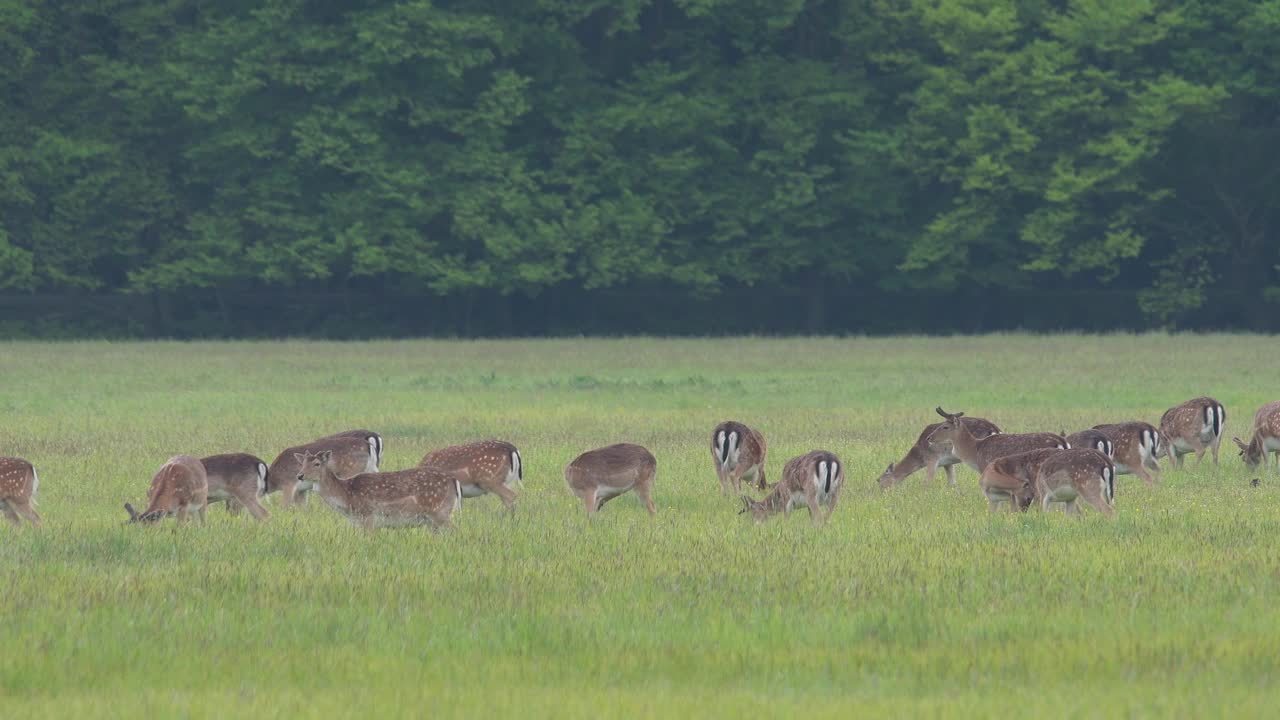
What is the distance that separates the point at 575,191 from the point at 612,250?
237 centimetres

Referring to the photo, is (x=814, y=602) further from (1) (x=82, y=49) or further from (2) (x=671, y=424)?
(1) (x=82, y=49)

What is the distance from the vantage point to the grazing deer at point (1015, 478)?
12773 millimetres

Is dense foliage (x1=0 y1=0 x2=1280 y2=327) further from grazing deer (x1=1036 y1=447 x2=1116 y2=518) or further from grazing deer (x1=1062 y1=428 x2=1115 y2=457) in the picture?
grazing deer (x1=1036 y1=447 x2=1116 y2=518)

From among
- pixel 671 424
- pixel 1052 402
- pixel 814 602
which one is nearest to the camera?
pixel 814 602

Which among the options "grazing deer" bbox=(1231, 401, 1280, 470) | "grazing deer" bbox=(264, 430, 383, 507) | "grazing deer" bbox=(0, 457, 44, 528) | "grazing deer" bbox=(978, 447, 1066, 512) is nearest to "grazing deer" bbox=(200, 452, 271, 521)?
"grazing deer" bbox=(264, 430, 383, 507)

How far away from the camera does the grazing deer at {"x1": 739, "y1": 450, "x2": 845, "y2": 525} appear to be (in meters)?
12.5

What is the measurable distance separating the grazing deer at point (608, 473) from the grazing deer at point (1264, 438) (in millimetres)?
5637

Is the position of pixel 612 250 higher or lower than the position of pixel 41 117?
lower

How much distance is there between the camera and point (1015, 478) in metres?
12.9

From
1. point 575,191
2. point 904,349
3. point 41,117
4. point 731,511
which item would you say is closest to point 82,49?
point 41,117

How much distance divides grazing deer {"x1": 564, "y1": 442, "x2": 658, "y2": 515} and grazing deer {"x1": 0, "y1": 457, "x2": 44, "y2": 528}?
11.3 feet

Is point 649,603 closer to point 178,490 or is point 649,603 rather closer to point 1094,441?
point 178,490

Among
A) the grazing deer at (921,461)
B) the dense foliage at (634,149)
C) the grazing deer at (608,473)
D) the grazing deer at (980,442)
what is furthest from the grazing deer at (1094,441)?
the dense foliage at (634,149)

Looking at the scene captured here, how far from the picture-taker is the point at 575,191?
50.0m
